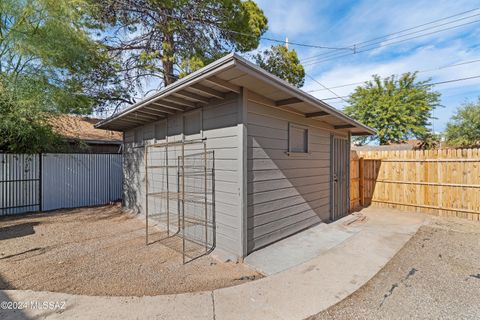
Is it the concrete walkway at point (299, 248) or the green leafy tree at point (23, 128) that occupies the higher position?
the green leafy tree at point (23, 128)

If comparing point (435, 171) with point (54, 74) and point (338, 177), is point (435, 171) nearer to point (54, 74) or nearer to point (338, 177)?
point (338, 177)

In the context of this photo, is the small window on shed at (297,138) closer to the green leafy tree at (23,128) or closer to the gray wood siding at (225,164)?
the gray wood siding at (225,164)

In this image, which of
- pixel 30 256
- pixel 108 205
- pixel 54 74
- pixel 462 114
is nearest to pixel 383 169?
pixel 30 256

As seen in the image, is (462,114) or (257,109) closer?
(257,109)

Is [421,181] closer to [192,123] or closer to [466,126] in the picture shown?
[192,123]

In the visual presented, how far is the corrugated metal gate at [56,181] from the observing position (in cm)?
716

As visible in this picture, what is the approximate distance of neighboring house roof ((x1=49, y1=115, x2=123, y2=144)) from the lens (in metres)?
7.54

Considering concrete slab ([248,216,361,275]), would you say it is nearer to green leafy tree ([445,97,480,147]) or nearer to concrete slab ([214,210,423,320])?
concrete slab ([214,210,423,320])

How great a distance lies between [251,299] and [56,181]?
845 cm

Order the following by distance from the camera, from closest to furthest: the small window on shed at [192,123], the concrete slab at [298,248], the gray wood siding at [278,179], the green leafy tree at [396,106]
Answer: the concrete slab at [298,248], the gray wood siding at [278,179], the small window on shed at [192,123], the green leafy tree at [396,106]

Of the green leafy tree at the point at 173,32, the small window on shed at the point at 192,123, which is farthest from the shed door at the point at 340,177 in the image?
the green leafy tree at the point at 173,32

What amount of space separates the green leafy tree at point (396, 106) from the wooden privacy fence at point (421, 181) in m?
9.27

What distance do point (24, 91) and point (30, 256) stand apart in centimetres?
468

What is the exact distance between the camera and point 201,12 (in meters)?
7.98
